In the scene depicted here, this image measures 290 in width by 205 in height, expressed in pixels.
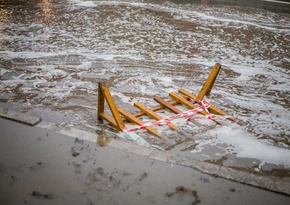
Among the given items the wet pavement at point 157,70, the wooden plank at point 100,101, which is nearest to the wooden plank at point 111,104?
the wooden plank at point 100,101

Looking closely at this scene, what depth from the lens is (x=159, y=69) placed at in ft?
25.2

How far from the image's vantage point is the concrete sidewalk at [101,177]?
9.71ft

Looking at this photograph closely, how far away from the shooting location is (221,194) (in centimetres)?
306

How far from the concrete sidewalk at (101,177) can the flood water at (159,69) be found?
668 mm

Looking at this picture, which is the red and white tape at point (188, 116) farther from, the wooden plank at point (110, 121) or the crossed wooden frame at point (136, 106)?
the wooden plank at point (110, 121)

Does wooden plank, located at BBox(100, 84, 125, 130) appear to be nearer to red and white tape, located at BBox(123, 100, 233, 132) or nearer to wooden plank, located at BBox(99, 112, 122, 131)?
wooden plank, located at BBox(99, 112, 122, 131)

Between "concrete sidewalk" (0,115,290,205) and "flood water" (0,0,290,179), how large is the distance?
67cm

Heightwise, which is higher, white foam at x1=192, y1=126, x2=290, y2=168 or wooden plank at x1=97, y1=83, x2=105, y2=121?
wooden plank at x1=97, y1=83, x2=105, y2=121

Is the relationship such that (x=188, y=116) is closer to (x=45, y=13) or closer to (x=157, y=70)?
(x=157, y=70)

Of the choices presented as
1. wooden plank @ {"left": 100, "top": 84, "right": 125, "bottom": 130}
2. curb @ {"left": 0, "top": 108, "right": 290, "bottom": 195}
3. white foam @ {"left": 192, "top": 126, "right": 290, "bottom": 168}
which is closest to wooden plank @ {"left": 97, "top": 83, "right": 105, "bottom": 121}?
wooden plank @ {"left": 100, "top": 84, "right": 125, "bottom": 130}

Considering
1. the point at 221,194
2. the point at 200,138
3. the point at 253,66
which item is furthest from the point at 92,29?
the point at 221,194

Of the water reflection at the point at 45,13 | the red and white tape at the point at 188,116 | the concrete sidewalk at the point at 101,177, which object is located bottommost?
the concrete sidewalk at the point at 101,177

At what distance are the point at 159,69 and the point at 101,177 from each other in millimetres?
4962

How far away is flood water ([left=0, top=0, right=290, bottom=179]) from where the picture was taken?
14.5 feet
